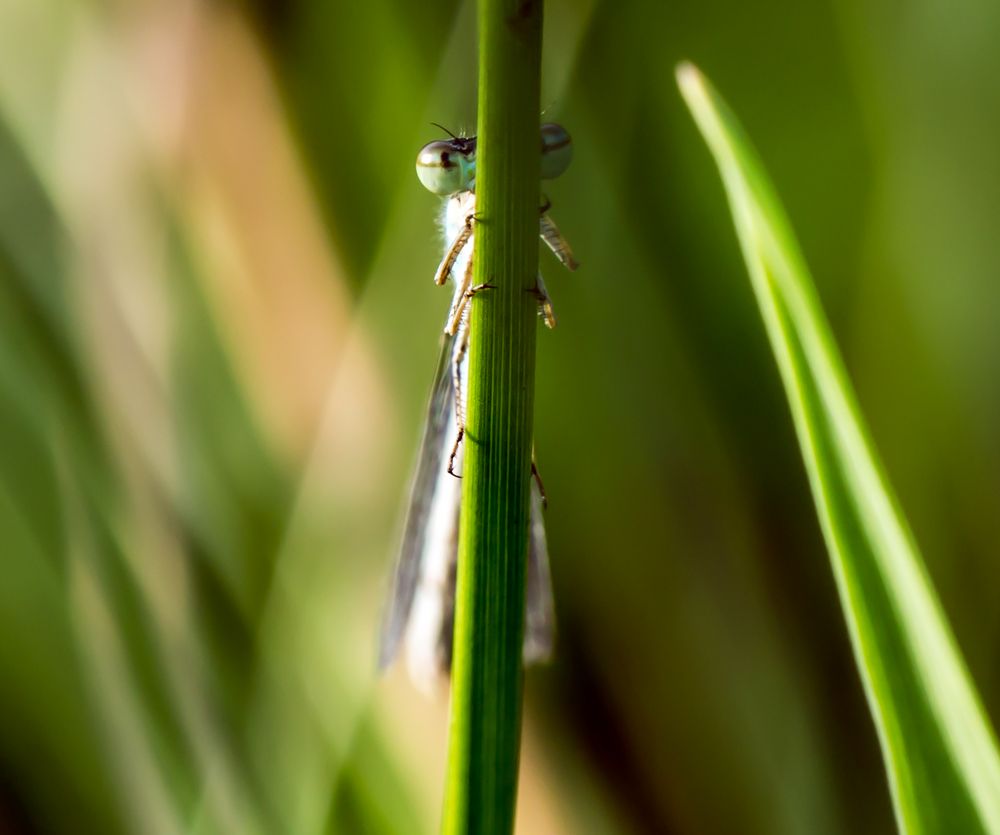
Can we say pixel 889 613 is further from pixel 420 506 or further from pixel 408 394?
pixel 408 394

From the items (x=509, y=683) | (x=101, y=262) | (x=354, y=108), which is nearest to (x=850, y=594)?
(x=509, y=683)

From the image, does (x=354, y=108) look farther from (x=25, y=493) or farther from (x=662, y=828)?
(x=662, y=828)

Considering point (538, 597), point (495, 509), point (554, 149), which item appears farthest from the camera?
point (538, 597)

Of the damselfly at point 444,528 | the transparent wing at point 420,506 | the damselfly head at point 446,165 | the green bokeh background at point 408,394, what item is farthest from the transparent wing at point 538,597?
the green bokeh background at point 408,394

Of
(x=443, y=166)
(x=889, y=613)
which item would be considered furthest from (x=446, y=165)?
(x=889, y=613)

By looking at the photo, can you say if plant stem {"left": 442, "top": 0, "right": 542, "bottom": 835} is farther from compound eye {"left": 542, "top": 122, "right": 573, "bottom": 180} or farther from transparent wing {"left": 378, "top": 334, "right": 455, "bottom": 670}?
transparent wing {"left": 378, "top": 334, "right": 455, "bottom": 670}

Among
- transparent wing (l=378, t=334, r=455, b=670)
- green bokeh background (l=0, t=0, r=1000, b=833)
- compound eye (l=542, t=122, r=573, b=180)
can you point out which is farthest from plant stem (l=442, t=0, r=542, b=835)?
green bokeh background (l=0, t=0, r=1000, b=833)

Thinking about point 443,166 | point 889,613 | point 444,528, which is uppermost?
point 443,166

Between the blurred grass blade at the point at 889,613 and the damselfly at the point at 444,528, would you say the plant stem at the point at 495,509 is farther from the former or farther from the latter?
the damselfly at the point at 444,528
